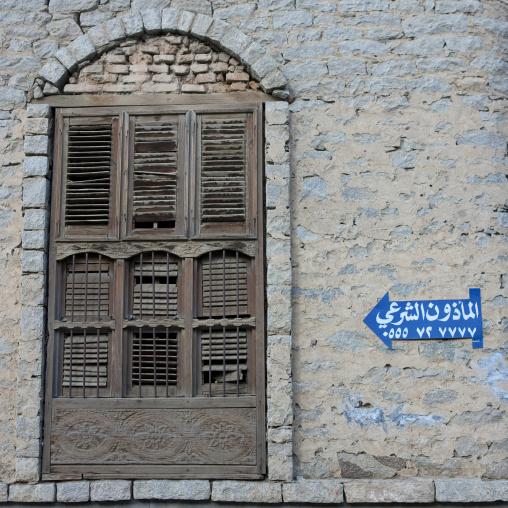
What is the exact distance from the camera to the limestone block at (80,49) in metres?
4.98

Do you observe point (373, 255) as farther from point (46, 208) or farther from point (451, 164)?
point (46, 208)

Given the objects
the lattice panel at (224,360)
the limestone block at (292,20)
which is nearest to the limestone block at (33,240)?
the lattice panel at (224,360)

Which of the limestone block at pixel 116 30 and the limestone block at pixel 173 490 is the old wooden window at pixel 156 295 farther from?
the limestone block at pixel 116 30

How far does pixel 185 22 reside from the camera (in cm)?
500

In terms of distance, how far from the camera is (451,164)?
477 cm

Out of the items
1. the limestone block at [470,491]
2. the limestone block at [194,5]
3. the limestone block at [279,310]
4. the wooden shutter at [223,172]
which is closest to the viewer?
the limestone block at [470,491]

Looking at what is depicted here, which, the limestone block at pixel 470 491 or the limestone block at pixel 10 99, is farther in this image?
the limestone block at pixel 10 99

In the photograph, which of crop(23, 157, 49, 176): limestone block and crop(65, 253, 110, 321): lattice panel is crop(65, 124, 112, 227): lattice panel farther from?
Answer: crop(65, 253, 110, 321): lattice panel

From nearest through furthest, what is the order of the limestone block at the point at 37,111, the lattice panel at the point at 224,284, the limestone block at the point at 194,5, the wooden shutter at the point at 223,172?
the lattice panel at the point at 224,284 → the wooden shutter at the point at 223,172 → the limestone block at the point at 37,111 → the limestone block at the point at 194,5

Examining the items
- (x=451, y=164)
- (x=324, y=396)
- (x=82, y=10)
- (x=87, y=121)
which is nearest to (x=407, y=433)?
(x=324, y=396)

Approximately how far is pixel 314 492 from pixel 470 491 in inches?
41.0

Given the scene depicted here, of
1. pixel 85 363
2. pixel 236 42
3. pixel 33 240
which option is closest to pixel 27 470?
pixel 85 363

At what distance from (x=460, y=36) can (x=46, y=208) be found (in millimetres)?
3350

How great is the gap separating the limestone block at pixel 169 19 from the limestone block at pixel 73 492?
338 cm
